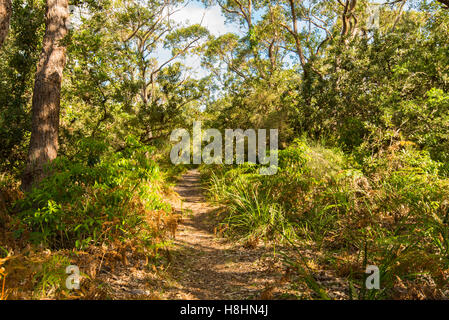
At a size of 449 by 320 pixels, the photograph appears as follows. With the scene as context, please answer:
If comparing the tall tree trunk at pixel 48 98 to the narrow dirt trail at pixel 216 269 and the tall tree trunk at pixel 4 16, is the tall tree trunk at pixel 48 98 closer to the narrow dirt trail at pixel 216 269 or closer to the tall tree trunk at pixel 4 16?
the tall tree trunk at pixel 4 16

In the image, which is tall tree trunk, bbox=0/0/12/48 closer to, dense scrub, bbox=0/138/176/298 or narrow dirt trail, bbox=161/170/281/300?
dense scrub, bbox=0/138/176/298

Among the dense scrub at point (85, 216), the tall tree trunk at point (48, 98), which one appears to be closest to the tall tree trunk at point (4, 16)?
the tall tree trunk at point (48, 98)

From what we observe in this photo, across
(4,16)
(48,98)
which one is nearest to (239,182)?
(48,98)

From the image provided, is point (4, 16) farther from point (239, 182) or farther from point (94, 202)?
point (239, 182)

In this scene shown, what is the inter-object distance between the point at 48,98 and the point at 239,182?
4142mm

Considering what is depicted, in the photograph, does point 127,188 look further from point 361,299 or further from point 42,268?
point 361,299

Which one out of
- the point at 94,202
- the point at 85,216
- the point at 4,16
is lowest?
the point at 85,216

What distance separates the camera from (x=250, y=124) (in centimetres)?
971

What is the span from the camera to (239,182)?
5961mm

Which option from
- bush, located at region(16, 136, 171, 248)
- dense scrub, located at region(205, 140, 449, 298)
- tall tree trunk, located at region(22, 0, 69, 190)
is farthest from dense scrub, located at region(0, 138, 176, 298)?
dense scrub, located at region(205, 140, 449, 298)

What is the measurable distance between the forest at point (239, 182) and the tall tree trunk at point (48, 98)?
3 centimetres

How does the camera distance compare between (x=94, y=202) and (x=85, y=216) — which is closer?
(x=85, y=216)

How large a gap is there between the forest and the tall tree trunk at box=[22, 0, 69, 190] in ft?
0.08
